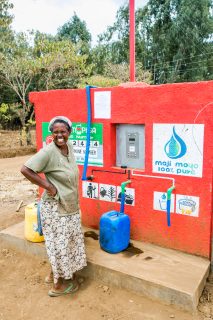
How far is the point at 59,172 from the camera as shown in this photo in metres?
2.96

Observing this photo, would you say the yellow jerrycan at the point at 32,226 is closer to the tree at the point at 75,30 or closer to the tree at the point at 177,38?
the tree at the point at 177,38

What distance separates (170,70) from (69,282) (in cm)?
2681

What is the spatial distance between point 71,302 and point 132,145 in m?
1.85

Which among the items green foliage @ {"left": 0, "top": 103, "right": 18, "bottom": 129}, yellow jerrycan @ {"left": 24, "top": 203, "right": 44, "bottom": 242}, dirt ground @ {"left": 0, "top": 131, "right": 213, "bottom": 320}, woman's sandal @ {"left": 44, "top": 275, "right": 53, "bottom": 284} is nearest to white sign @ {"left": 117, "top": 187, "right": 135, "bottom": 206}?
dirt ground @ {"left": 0, "top": 131, "right": 213, "bottom": 320}

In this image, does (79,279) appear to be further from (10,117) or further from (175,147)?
(10,117)

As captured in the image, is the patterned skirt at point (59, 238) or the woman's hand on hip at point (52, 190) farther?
the patterned skirt at point (59, 238)

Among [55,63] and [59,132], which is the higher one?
[55,63]

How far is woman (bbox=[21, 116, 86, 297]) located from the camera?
9.54 ft

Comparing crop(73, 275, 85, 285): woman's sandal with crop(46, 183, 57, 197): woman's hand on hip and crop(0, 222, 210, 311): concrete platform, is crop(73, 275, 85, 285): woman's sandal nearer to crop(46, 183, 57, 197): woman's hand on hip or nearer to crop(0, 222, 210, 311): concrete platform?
crop(0, 222, 210, 311): concrete platform

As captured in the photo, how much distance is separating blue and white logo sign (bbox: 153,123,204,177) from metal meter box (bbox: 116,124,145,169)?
0.21 m

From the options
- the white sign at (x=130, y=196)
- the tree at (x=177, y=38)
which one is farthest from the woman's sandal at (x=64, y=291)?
the tree at (x=177, y=38)

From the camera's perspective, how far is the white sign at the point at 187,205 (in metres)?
3.32

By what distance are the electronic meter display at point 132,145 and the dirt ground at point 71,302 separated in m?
1.50

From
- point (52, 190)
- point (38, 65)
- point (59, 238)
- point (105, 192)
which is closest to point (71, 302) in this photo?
point (59, 238)
